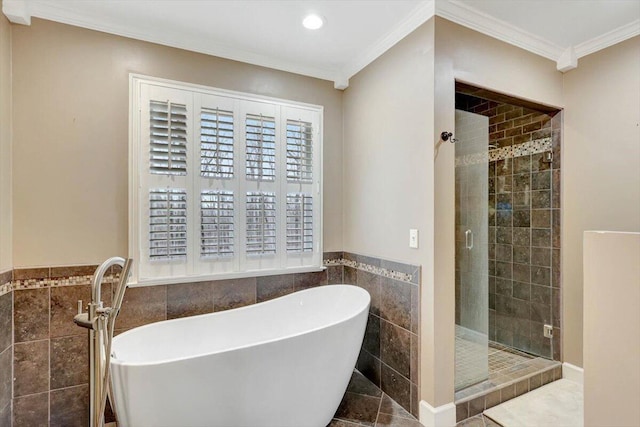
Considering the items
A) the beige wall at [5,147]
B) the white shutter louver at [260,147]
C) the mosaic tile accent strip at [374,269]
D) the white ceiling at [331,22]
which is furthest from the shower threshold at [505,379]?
the beige wall at [5,147]

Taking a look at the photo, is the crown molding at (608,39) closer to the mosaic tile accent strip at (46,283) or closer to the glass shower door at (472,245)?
the glass shower door at (472,245)

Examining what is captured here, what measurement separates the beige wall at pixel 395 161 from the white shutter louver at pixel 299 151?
0.37 m

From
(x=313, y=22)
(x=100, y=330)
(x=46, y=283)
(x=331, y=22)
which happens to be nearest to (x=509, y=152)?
(x=331, y=22)

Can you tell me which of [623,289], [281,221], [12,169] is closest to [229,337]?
[281,221]

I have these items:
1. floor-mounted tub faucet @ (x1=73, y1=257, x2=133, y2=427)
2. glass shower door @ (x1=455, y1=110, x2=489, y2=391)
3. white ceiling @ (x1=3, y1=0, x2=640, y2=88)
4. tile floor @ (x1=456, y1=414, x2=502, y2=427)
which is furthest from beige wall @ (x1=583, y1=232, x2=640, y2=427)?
white ceiling @ (x1=3, y1=0, x2=640, y2=88)

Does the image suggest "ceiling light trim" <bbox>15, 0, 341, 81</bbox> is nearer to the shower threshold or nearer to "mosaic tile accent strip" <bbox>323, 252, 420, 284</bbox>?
"mosaic tile accent strip" <bbox>323, 252, 420, 284</bbox>

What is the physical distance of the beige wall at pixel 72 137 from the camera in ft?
6.32

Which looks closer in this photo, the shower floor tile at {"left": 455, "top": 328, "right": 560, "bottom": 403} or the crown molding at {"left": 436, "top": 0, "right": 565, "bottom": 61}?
the crown molding at {"left": 436, "top": 0, "right": 565, "bottom": 61}

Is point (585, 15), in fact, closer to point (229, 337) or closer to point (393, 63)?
point (393, 63)

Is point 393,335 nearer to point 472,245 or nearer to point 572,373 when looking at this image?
point 472,245

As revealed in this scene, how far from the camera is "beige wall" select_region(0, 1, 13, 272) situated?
179 cm

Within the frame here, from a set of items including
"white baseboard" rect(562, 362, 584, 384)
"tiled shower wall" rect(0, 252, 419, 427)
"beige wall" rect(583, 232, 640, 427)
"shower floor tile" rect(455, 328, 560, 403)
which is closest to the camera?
"beige wall" rect(583, 232, 640, 427)

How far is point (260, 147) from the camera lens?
8.37 ft

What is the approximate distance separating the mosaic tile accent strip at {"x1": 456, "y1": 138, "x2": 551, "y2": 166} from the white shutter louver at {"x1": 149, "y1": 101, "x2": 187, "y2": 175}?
200cm
